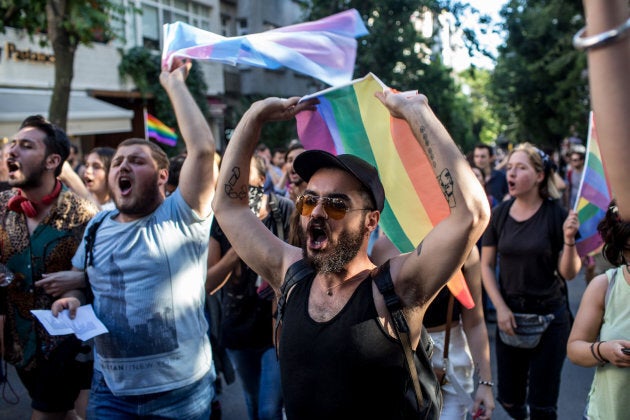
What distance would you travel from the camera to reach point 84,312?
10.2 feet

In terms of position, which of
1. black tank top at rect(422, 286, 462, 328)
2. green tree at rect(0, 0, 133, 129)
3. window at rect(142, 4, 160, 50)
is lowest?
black tank top at rect(422, 286, 462, 328)

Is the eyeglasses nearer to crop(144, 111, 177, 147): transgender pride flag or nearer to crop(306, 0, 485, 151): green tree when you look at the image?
crop(144, 111, 177, 147): transgender pride flag

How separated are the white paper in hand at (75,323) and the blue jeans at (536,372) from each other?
2.70m

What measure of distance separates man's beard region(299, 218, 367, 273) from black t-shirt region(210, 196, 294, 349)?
6.15ft

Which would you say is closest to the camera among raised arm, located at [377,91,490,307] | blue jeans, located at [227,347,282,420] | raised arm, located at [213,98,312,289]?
raised arm, located at [377,91,490,307]

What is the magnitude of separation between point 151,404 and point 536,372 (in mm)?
2486

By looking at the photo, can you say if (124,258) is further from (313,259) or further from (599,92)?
(599,92)

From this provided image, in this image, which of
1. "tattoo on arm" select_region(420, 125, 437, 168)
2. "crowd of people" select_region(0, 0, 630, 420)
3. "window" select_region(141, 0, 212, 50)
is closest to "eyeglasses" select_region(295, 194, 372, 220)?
"crowd of people" select_region(0, 0, 630, 420)

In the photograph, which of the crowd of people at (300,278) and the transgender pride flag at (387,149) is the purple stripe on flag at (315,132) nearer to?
the transgender pride flag at (387,149)

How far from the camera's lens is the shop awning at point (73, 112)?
1312 centimetres

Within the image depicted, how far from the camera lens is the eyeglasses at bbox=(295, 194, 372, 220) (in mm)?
2236

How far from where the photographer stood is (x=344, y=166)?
7.36 ft

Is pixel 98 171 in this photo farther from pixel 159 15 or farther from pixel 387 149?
pixel 159 15

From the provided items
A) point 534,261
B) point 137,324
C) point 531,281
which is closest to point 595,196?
point 534,261
